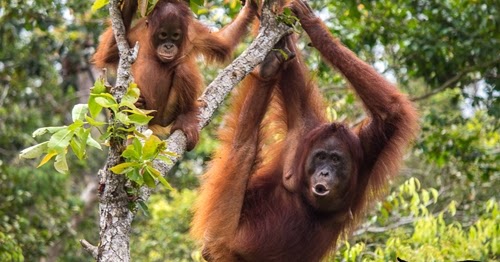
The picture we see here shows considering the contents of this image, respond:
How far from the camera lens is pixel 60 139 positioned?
346 cm

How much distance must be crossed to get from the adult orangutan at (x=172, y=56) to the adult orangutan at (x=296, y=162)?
1.23 feet

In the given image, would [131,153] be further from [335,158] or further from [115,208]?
[335,158]

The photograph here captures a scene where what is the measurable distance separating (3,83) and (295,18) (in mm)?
8125

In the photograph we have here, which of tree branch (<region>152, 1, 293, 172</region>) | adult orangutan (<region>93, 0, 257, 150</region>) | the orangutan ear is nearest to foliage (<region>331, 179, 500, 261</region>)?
the orangutan ear

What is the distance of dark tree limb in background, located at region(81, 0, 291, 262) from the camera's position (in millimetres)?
3555

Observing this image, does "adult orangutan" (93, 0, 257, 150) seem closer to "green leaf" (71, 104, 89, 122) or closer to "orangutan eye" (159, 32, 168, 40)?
"orangutan eye" (159, 32, 168, 40)

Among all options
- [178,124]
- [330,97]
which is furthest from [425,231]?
[330,97]

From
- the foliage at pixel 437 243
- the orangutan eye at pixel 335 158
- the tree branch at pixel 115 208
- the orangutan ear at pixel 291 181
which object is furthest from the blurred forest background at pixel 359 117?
the tree branch at pixel 115 208

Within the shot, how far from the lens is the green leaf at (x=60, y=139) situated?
344 cm

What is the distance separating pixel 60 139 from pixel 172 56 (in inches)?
79.7

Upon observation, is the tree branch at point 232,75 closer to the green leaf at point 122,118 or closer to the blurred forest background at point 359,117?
the green leaf at point 122,118

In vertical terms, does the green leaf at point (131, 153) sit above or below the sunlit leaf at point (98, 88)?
below

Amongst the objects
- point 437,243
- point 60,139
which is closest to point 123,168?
point 60,139

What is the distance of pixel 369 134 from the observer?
527 cm
